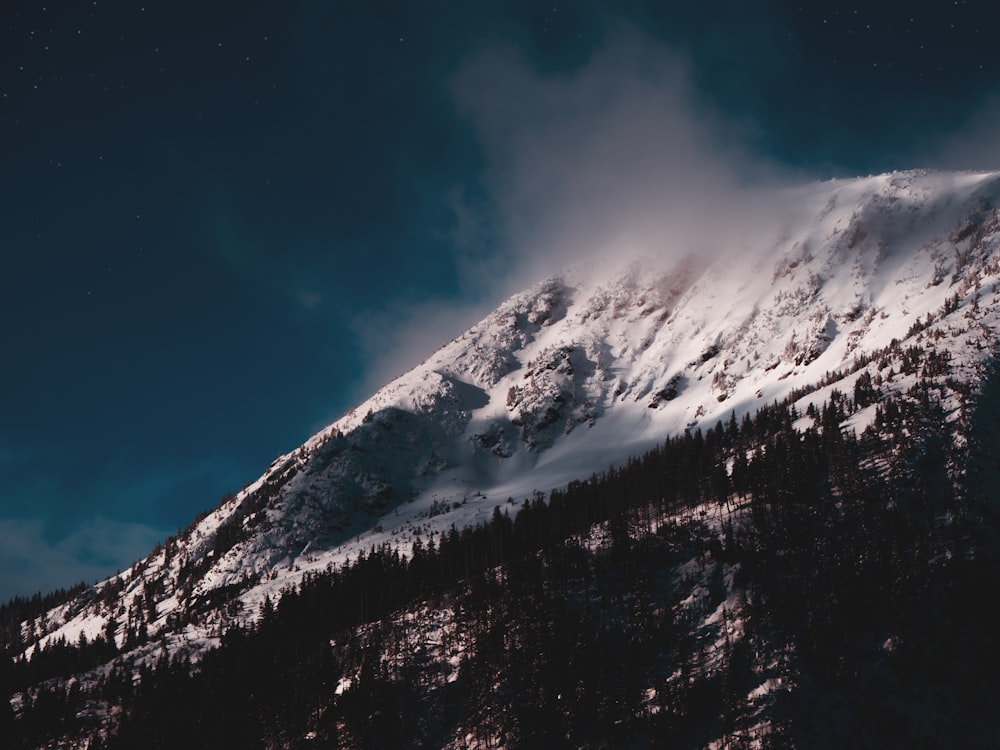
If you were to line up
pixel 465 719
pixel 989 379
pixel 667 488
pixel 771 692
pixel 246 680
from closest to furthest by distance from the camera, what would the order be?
pixel 771 692 < pixel 465 719 < pixel 246 680 < pixel 989 379 < pixel 667 488

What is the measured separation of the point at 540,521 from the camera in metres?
160

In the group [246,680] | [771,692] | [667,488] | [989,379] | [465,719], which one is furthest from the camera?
[667,488]

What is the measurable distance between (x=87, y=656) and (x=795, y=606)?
6215 inches

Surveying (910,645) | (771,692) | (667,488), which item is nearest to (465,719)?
(771,692)

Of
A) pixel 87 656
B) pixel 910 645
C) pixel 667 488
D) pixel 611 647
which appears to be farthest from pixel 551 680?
pixel 87 656

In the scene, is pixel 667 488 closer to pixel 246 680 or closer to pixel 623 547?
pixel 623 547

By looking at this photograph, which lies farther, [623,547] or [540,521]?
[540,521]

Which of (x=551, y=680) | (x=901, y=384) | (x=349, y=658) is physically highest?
(x=901, y=384)

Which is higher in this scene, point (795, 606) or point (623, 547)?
point (623, 547)

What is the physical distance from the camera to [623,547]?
124 meters

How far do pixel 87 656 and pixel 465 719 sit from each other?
117415 mm

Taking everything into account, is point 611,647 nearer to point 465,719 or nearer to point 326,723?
point 465,719

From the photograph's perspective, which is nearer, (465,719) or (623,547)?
(465,719)

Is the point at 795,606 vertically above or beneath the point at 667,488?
beneath
